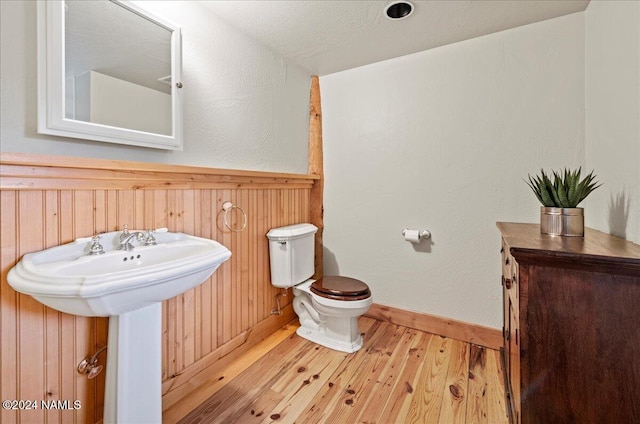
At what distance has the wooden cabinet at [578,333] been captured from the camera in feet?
2.79

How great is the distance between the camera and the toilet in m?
1.83

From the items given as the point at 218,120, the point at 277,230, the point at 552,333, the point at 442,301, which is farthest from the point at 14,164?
the point at 442,301

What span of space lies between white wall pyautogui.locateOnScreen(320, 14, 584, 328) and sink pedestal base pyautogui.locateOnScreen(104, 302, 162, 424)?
5.37ft

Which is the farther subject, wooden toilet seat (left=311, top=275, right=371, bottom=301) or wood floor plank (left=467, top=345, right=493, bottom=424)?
wooden toilet seat (left=311, top=275, right=371, bottom=301)

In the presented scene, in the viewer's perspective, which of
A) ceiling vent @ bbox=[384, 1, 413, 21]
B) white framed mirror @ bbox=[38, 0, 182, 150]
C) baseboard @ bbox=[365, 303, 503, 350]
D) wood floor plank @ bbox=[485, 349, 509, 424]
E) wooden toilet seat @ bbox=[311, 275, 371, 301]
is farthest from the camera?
baseboard @ bbox=[365, 303, 503, 350]

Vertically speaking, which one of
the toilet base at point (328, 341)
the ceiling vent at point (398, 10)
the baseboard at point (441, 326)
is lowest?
the toilet base at point (328, 341)

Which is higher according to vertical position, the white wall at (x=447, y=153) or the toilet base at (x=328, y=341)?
the white wall at (x=447, y=153)

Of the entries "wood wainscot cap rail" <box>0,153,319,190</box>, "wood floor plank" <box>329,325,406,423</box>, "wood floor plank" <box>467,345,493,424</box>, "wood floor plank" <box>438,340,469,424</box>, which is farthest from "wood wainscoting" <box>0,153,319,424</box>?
"wood floor plank" <box>467,345,493,424</box>

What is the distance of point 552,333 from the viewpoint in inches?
36.2

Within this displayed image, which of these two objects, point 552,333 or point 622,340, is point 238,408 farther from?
point 622,340

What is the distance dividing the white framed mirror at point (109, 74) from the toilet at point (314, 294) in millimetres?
949

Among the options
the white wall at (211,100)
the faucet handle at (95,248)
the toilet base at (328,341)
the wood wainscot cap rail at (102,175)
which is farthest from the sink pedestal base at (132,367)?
the toilet base at (328,341)

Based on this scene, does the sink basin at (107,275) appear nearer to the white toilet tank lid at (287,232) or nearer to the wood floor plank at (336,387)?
the white toilet tank lid at (287,232)

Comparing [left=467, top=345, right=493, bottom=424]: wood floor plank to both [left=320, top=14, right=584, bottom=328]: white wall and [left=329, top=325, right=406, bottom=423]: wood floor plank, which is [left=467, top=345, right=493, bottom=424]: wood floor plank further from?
[left=329, top=325, right=406, bottom=423]: wood floor plank
